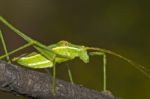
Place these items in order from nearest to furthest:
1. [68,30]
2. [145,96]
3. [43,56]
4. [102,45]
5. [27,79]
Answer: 1. [27,79]
2. [43,56]
3. [145,96]
4. [102,45]
5. [68,30]

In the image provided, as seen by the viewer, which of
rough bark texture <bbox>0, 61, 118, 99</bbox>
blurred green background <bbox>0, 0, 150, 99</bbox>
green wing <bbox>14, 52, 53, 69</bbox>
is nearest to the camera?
rough bark texture <bbox>0, 61, 118, 99</bbox>

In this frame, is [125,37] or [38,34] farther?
[38,34]

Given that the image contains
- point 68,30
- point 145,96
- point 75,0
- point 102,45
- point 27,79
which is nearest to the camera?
point 27,79

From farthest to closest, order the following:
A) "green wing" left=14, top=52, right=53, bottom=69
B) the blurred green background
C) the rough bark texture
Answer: the blurred green background → "green wing" left=14, top=52, right=53, bottom=69 → the rough bark texture

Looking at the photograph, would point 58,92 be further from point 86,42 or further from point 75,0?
point 75,0

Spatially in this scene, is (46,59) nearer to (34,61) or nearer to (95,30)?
(34,61)

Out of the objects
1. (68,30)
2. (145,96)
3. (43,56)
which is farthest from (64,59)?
(68,30)

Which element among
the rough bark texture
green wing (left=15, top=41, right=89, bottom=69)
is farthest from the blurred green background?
the rough bark texture

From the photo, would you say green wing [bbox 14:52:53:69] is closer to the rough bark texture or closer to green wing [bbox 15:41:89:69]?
green wing [bbox 15:41:89:69]
